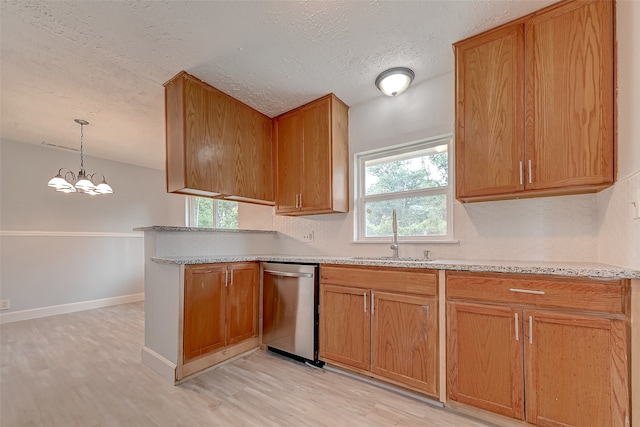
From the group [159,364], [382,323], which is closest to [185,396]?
[159,364]

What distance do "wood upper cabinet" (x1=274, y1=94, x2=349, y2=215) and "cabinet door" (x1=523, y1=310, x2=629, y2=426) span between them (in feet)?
5.87

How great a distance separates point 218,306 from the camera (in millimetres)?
2371

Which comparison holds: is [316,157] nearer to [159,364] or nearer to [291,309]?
[291,309]

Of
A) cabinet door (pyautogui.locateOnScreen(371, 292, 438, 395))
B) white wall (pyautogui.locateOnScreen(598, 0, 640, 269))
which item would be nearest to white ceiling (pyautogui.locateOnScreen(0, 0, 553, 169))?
white wall (pyautogui.locateOnScreen(598, 0, 640, 269))

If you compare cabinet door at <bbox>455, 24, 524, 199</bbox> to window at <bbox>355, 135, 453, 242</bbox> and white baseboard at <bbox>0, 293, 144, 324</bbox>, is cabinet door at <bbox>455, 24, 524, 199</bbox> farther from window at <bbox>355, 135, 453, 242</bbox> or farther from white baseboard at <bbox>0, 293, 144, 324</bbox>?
white baseboard at <bbox>0, 293, 144, 324</bbox>

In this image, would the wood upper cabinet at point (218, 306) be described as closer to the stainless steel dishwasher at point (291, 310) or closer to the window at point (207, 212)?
the stainless steel dishwasher at point (291, 310)

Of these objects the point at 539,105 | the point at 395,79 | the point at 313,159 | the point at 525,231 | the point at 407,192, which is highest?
the point at 395,79

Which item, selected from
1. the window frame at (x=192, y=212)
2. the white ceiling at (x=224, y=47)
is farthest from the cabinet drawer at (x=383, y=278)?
the window frame at (x=192, y=212)

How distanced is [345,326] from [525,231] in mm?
1509

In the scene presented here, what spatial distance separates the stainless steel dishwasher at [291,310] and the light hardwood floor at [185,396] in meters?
0.14

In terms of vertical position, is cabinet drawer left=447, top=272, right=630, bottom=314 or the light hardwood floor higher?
cabinet drawer left=447, top=272, right=630, bottom=314

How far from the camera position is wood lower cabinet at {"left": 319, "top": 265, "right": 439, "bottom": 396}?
179 centimetres

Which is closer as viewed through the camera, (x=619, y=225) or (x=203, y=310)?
(x=619, y=225)

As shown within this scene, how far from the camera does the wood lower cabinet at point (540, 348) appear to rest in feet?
→ 4.23
